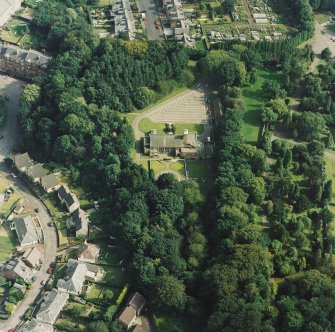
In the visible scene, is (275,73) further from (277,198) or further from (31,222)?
(31,222)

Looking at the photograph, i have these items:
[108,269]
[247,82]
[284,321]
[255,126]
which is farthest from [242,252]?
[247,82]

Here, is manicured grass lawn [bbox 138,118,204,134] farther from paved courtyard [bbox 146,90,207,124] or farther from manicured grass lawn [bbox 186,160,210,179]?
manicured grass lawn [bbox 186,160,210,179]

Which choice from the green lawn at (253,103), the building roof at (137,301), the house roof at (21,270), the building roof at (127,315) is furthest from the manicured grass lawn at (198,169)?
the house roof at (21,270)

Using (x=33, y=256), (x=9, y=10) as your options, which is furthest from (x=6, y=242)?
(x=9, y=10)

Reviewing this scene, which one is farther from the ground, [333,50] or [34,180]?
[333,50]

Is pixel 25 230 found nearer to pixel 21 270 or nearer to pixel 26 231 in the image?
pixel 26 231

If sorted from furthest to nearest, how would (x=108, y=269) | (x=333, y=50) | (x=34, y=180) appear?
(x=333, y=50) < (x=34, y=180) < (x=108, y=269)

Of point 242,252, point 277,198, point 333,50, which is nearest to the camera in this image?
point 242,252
